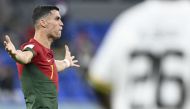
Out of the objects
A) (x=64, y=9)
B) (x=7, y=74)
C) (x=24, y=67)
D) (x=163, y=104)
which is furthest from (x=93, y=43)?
(x=163, y=104)

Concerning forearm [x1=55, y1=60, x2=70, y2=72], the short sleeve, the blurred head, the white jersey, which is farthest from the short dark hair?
the white jersey

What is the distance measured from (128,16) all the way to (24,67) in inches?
85.9

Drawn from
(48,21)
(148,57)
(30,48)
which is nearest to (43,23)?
(48,21)

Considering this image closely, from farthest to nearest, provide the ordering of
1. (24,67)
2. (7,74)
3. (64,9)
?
(64,9)
(7,74)
(24,67)

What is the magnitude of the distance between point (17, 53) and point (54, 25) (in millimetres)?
600

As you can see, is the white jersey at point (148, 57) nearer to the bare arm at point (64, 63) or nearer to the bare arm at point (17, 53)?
the bare arm at point (17, 53)

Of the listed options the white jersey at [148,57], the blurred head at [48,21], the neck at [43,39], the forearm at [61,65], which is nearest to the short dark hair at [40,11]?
the blurred head at [48,21]

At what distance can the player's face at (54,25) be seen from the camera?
5336mm

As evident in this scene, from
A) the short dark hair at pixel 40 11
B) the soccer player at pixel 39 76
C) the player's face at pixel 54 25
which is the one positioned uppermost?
the short dark hair at pixel 40 11

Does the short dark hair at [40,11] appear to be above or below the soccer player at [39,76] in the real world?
above

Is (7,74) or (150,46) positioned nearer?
(150,46)

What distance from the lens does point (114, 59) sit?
9.95 feet

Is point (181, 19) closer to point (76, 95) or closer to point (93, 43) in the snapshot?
point (76, 95)

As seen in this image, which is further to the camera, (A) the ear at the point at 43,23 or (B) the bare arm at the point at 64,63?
(B) the bare arm at the point at 64,63
